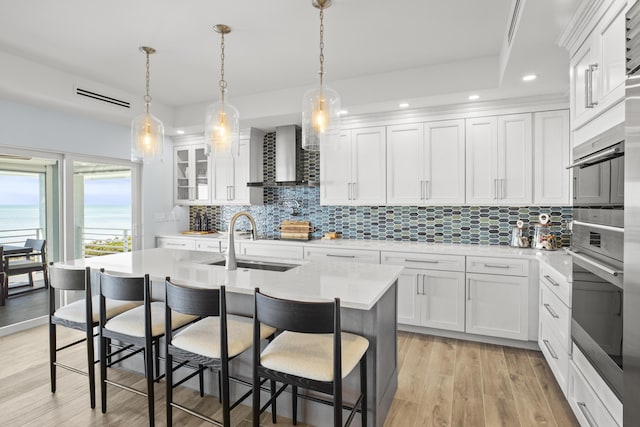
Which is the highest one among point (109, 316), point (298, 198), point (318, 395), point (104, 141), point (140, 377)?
point (104, 141)

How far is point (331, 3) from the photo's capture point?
241 cm

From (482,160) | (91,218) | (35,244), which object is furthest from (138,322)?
(482,160)

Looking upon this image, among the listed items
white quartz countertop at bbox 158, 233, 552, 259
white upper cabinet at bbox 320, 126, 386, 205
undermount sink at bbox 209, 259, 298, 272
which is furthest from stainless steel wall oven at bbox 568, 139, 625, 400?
white upper cabinet at bbox 320, 126, 386, 205

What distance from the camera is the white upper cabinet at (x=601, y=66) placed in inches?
60.8

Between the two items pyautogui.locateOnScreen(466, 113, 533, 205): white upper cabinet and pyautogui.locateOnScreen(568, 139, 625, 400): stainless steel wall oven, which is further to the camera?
pyautogui.locateOnScreen(466, 113, 533, 205): white upper cabinet

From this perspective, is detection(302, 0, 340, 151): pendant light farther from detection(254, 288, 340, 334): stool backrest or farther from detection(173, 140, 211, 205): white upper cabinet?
detection(173, 140, 211, 205): white upper cabinet

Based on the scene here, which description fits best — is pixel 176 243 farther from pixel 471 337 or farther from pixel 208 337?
pixel 471 337

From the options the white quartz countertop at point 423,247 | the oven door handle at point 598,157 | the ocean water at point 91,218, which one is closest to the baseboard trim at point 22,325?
the ocean water at point 91,218

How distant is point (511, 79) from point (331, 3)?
5.66 ft

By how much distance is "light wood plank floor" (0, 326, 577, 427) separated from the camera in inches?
86.1

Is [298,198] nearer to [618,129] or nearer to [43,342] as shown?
[43,342]

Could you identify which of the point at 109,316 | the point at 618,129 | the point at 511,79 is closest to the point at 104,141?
the point at 109,316

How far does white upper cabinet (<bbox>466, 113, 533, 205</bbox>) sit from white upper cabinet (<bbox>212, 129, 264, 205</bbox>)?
Result: 2831mm

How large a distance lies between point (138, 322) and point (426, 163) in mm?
3132
